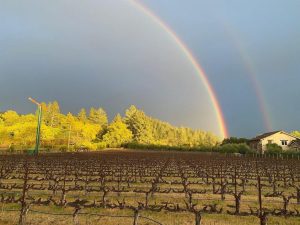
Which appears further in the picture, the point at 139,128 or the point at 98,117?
the point at 98,117

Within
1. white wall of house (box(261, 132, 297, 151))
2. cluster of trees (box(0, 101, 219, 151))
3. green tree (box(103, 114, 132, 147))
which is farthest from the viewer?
green tree (box(103, 114, 132, 147))

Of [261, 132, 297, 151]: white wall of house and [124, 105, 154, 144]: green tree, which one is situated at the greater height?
[124, 105, 154, 144]: green tree

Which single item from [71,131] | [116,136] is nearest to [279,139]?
[116,136]

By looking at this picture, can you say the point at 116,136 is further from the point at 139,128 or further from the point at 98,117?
the point at 98,117

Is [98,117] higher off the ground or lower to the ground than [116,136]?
higher

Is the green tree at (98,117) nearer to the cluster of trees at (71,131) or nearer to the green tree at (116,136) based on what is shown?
the cluster of trees at (71,131)

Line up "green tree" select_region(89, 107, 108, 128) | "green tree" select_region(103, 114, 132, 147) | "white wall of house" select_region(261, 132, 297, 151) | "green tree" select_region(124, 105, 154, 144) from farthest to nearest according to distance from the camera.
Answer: "green tree" select_region(89, 107, 108, 128) < "green tree" select_region(124, 105, 154, 144) < "green tree" select_region(103, 114, 132, 147) < "white wall of house" select_region(261, 132, 297, 151)

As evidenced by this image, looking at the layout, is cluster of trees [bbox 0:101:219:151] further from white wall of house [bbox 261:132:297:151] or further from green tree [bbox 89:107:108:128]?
white wall of house [bbox 261:132:297:151]

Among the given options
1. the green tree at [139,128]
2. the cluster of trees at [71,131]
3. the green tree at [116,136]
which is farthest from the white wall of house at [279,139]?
the green tree at [116,136]

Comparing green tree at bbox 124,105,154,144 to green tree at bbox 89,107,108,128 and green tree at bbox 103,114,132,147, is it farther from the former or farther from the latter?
green tree at bbox 89,107,108,128

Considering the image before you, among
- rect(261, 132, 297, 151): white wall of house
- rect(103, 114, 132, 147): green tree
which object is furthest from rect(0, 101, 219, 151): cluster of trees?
rect(261, 132, 297, 151): white wall of house

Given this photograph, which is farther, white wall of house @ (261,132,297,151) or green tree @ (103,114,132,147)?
green tree @ (103,114,132,147)

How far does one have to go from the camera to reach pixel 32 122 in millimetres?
70625

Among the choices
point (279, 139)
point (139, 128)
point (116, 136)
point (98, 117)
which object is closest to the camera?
point (279, 139)
